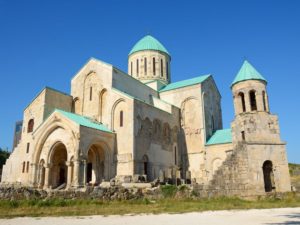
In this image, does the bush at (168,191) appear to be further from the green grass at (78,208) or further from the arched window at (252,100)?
the arched window at (252,100)

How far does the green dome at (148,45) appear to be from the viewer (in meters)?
35.7

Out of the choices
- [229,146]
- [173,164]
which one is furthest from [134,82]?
[229,146]

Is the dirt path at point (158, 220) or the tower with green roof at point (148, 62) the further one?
the tower with green roof at point (148, 62)

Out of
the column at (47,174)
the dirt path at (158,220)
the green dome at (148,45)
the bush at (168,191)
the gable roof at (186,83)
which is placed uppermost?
the green dome at (148,45)

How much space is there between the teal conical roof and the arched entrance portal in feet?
40.9

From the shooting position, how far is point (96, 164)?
941 inches

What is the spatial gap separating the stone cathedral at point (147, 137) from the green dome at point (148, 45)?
→ 4.94 metres

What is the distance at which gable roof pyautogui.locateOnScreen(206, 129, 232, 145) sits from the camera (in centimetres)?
2705

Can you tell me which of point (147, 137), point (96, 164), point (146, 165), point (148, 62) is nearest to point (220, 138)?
point (147, 137)

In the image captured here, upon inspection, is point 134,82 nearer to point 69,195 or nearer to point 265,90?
point 265,90

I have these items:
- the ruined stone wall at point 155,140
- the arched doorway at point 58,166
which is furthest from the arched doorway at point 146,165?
the arched doorway at point 58,166

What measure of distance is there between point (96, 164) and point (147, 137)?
4954 mm

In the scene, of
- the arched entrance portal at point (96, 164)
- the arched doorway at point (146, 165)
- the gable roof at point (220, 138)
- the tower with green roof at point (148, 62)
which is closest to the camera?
the arched entrance portal at point (96, 164)

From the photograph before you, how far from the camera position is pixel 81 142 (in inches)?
816
